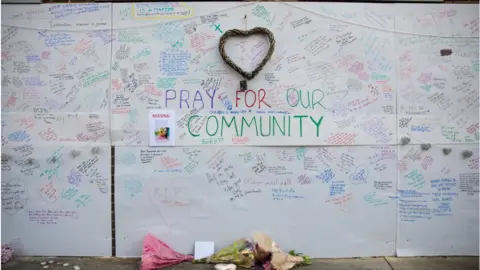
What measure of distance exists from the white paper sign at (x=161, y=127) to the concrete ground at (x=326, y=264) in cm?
131

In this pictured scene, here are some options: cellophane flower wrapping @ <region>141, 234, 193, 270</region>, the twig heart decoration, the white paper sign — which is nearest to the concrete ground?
cellophane flower wrapping @ <region>141, 234, 193, 270</region>

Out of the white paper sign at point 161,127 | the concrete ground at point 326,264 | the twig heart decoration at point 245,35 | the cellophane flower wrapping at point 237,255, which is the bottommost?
the concrete ground at point 326,264

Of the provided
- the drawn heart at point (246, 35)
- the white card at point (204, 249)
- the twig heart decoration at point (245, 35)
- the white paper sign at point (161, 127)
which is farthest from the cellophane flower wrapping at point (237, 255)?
the drawn heart at point (246, 35)

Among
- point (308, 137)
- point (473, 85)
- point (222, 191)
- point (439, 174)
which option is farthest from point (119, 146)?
point (473, 85)

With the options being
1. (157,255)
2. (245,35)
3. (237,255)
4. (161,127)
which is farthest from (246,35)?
(157,255)

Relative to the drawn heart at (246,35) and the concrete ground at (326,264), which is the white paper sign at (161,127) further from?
the concrete ground at (326,264)

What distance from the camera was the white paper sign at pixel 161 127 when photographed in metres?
4.19

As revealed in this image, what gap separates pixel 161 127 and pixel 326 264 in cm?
225

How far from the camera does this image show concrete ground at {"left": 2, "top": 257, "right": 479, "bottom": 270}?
4090 millimetres

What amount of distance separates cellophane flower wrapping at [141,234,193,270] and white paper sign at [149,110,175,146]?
103 cm

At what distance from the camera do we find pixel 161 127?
4195 mm

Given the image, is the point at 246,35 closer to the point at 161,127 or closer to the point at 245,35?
the point at 245,35

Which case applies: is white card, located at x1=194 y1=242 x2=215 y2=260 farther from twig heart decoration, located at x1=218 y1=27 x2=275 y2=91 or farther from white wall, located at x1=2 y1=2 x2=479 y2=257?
twig heart decoration, located at x1=218 y1=27 x2=275 y2=91

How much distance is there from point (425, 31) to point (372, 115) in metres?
1.05
